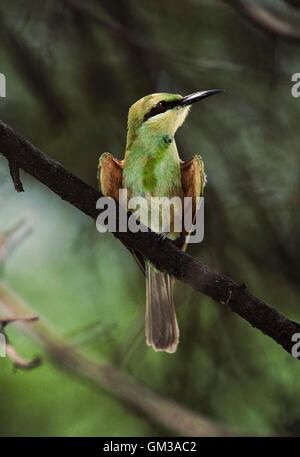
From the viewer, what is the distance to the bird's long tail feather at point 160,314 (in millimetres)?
2625

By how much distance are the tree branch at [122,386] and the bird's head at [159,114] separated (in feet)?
3.05

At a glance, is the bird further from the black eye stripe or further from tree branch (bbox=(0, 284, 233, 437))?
tree branch (bbox=(0, 284, 233, 437))

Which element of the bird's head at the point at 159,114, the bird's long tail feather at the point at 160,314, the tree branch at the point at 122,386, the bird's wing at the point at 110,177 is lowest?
the tree branch at the point at 122,386

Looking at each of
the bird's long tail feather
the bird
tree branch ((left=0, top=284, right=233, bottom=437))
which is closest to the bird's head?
the bird

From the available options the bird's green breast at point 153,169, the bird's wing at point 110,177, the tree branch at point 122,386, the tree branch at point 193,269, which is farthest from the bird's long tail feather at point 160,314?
the tree branch at point 193,269

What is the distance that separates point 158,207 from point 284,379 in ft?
3.83

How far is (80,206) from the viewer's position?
2080mm

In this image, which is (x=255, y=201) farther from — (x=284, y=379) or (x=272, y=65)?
(x=284, y=379)

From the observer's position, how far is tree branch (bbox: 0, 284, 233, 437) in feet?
8.52

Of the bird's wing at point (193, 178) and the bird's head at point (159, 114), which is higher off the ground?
the bird's head at point (159, 114)

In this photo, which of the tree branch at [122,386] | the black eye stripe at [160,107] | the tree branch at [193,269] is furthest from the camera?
the black eye stripe at [160,107]

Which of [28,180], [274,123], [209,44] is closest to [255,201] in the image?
[274,123]

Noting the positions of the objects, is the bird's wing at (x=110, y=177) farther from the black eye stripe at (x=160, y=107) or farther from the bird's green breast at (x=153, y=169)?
the black eye stripe at (x=160, y=107)

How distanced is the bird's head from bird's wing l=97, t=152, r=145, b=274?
4.3 inches
